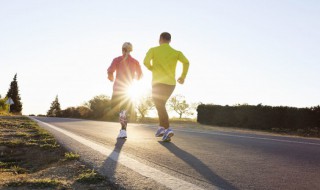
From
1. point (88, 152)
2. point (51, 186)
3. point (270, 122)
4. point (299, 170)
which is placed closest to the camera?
point (51, 186)

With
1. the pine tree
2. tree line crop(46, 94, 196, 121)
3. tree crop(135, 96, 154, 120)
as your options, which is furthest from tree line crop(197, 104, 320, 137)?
the pine tree

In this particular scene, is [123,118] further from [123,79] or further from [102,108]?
[102,108]

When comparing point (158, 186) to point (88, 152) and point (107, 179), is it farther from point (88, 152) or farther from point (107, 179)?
point (88, 152)

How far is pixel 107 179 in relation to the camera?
307 cm

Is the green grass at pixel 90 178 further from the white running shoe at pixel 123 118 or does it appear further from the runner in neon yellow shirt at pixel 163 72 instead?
the white running shoe at pixel 123 118

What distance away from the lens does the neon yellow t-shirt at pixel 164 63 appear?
24.0 ft

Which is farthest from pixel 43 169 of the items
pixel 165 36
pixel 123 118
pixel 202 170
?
pixel 165 36

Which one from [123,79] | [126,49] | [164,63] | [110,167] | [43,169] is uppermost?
[126,49]

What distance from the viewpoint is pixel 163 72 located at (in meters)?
7.34

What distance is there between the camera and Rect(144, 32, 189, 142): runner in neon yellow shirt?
7.23 meters

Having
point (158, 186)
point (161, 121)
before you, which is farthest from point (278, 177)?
point (161, 121)

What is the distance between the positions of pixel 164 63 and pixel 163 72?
0.60ft

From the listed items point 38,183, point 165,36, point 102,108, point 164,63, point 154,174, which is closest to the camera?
point 38,183

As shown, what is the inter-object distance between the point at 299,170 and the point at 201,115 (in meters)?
34.4
